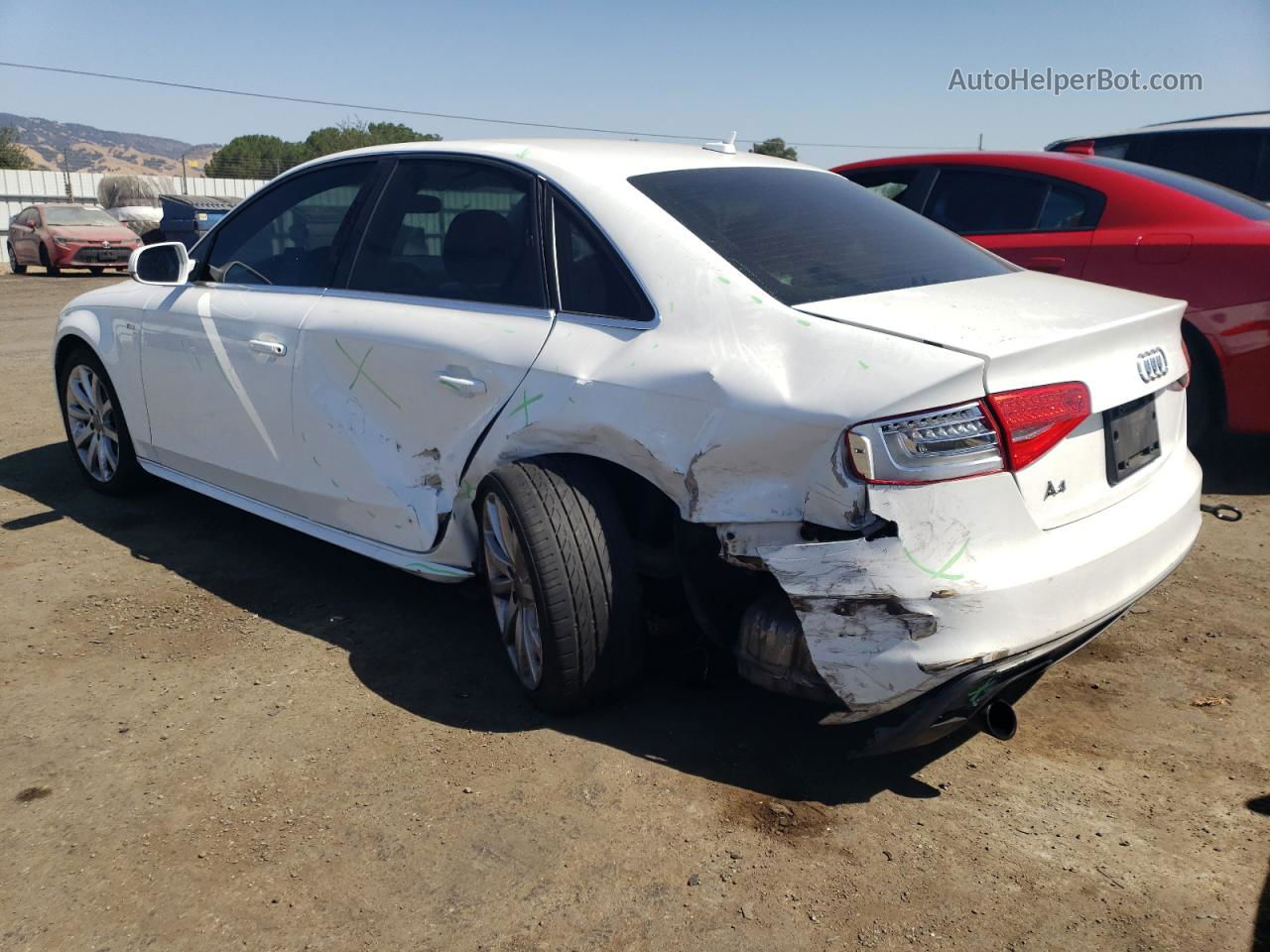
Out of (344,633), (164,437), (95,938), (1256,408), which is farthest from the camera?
(1256,408)

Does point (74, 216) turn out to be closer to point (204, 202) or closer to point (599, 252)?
point (204, 202)

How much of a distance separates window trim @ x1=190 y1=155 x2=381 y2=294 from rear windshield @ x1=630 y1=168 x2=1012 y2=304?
1169mm

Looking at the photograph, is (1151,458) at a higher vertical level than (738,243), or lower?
lower

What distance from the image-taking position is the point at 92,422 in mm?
5379

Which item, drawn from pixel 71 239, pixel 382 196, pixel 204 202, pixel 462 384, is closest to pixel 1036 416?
pixel 462 384

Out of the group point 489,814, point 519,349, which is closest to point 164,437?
point 519,349

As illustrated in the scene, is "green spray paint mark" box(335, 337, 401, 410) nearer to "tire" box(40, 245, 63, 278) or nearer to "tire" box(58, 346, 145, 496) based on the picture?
"tire" box(58, 346, 145, 496)

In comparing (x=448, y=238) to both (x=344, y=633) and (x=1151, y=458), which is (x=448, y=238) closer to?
(x=344, y=633)

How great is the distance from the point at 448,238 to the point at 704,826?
201 centimetres

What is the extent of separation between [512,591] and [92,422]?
3119mm

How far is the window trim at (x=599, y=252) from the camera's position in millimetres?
3003

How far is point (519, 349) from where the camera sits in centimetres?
323

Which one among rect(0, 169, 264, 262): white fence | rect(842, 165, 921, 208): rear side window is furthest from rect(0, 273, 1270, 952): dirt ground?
rect(0, 169, 264, 262): white fence

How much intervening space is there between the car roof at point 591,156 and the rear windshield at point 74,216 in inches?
788
